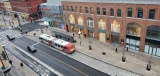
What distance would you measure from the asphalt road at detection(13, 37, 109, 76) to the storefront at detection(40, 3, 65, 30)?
53.9ft

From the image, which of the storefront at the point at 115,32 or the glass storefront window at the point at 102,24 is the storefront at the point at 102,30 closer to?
the glass storefront window at the point at 102,24

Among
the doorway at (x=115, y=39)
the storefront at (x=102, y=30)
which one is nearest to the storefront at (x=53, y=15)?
the storefront at (x=102, y=30)

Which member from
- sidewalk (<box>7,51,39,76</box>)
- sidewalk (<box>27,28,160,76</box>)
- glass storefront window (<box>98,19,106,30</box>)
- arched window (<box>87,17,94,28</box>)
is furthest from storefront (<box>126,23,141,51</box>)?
Result: sidewalk (<box>7,51,39,76</box>)

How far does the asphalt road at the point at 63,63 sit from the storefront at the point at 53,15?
16.4 m

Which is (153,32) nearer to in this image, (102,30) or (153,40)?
(153,40)

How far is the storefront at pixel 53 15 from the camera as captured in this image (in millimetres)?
55825

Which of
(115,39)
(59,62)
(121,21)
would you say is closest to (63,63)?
(59,62)

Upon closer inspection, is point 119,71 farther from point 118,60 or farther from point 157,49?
point 157,49

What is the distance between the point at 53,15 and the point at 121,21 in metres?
33.4

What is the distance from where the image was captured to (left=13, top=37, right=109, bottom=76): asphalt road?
99.3 ft

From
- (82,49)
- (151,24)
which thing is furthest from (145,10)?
(82,49)

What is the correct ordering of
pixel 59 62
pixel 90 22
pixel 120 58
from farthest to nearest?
pixel 90 22, pixel 59 62, pixel 120 58

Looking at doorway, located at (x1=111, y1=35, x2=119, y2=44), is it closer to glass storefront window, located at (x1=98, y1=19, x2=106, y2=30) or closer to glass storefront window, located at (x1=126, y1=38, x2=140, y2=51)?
glass storefront window, located at (x1=126, y1=38, x2=140, y2=51)

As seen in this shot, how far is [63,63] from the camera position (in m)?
34.4
